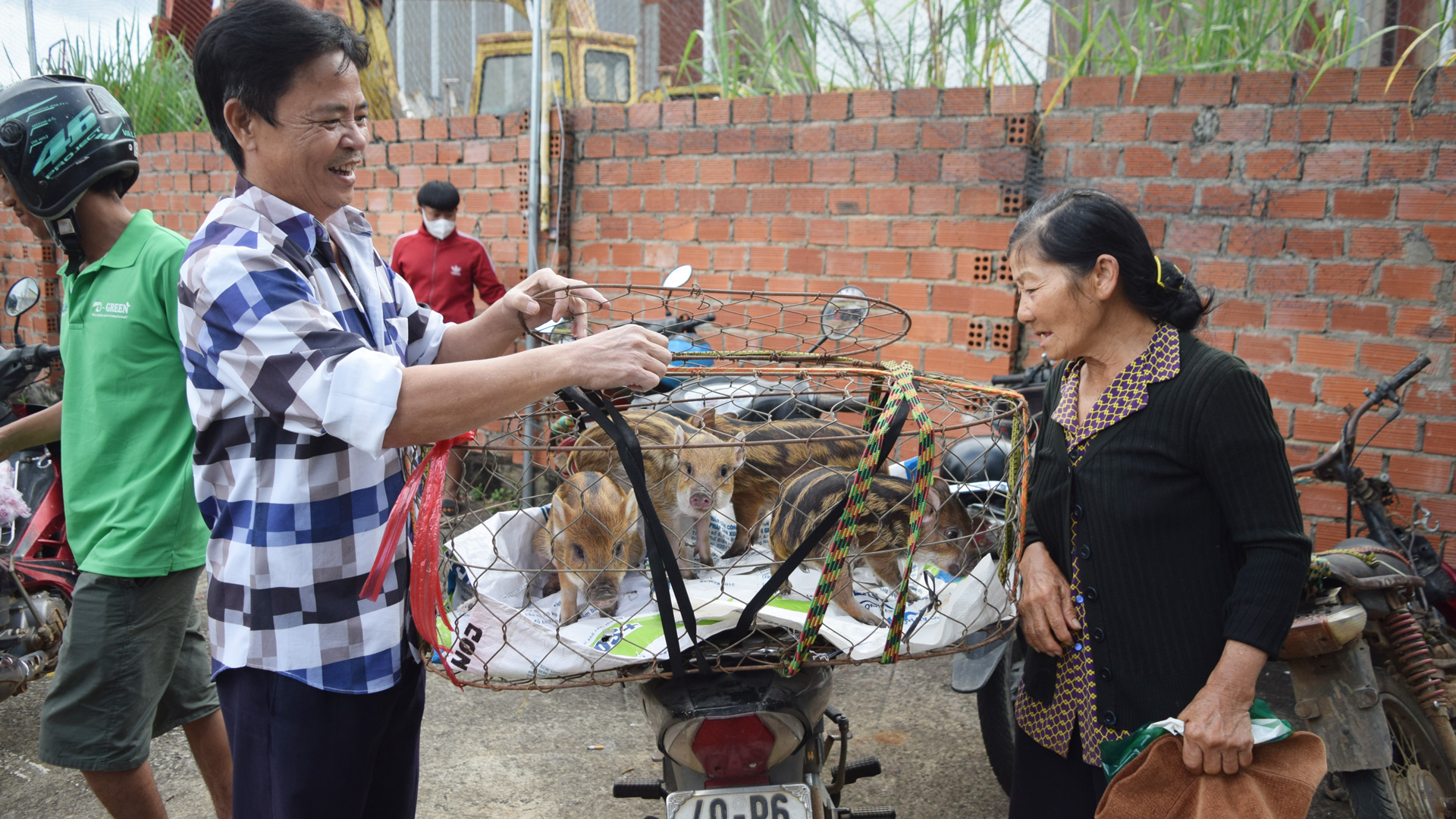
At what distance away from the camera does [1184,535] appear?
5.23ft

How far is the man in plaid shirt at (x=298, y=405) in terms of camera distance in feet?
4.25

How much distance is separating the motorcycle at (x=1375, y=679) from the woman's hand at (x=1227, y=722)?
0.93m

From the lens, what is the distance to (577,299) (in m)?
1.89

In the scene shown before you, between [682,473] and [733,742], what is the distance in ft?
1.74

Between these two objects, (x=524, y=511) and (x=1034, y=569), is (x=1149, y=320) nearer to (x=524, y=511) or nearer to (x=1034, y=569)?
(x=1034, y=569)

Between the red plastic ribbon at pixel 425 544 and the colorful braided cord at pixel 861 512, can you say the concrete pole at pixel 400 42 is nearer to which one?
the red plastic ribbon at pixel 425 544

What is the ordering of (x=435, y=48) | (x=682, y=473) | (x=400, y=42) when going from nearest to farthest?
(x=682, y=473) → (x=435, y=48) → (x=400, y=42)

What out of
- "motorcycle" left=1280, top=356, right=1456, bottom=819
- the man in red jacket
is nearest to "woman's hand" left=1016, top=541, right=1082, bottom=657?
"motorcycle" left=1280, top=356, right=1456, bottom=819

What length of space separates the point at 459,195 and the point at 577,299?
424 centimetres

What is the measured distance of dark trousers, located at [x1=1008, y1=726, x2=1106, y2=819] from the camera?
176 cm

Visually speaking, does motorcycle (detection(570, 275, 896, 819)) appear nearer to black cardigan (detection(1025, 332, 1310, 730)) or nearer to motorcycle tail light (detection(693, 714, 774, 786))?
motorcycle tail light (detection(693, 714, 774, 786))

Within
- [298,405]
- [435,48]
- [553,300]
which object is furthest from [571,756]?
[435,48]

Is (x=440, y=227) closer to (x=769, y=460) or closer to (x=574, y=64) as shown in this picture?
(x=574, y=64)

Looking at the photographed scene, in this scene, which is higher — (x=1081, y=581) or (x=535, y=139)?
(x=535, y=139)
